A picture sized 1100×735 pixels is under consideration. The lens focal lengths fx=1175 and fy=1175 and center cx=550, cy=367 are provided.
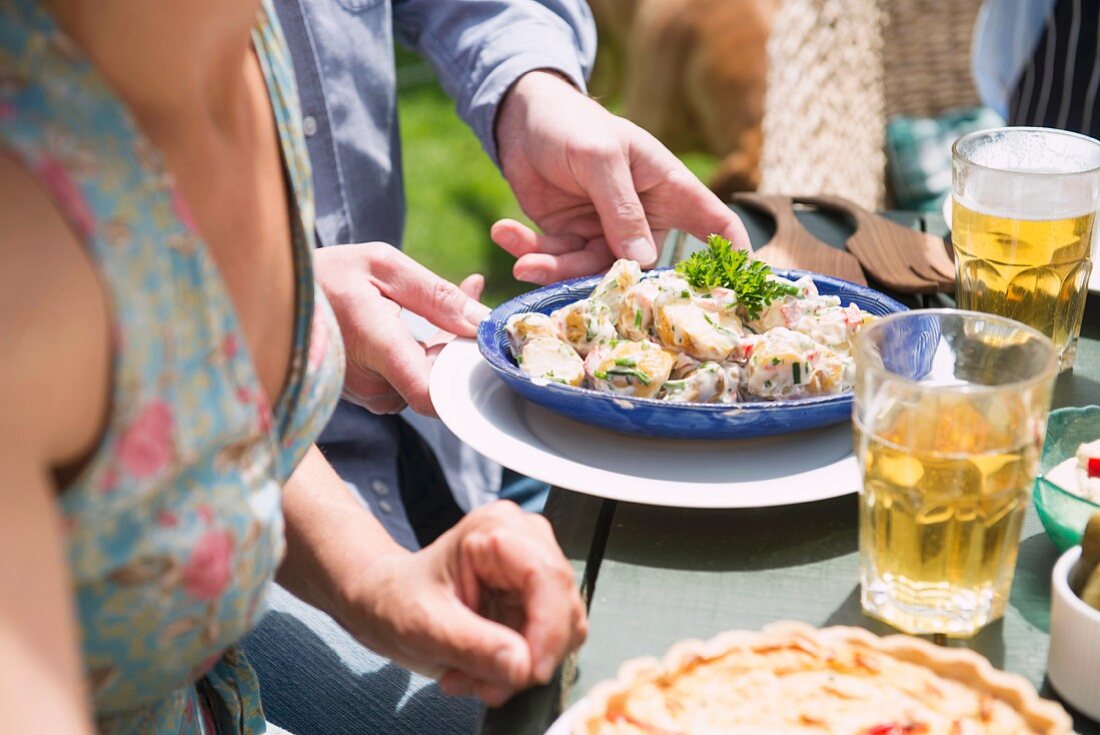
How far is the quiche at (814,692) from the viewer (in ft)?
2.24

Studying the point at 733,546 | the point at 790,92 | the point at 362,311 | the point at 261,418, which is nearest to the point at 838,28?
the point at 790,92

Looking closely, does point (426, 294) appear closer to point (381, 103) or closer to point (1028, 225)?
point (381, 103)

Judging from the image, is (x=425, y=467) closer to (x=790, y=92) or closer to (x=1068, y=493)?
(x=1068, y=493)

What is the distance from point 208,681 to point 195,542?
394 mm

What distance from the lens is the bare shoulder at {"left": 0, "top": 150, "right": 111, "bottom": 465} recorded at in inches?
21.1

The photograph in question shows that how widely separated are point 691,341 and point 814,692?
41cm

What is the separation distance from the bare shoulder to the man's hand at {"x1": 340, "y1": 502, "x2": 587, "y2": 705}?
29cm

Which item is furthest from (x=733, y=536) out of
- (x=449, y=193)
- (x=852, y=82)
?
(x=449, y=193)

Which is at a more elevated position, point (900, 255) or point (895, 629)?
point (895, 629)

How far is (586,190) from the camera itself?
57.6 inches

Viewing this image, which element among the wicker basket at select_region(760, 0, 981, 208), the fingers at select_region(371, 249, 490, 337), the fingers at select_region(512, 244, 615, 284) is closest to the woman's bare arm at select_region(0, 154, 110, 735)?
the fingers at select_region(371, 249, 490, 337)

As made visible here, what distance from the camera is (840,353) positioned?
1079 mm

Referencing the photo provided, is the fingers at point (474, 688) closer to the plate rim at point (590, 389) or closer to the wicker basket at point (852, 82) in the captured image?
the plate rim at point (590, 389)

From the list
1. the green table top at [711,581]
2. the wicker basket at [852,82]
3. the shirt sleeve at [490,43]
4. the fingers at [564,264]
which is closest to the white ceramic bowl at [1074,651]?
the green table top at [711,581]
